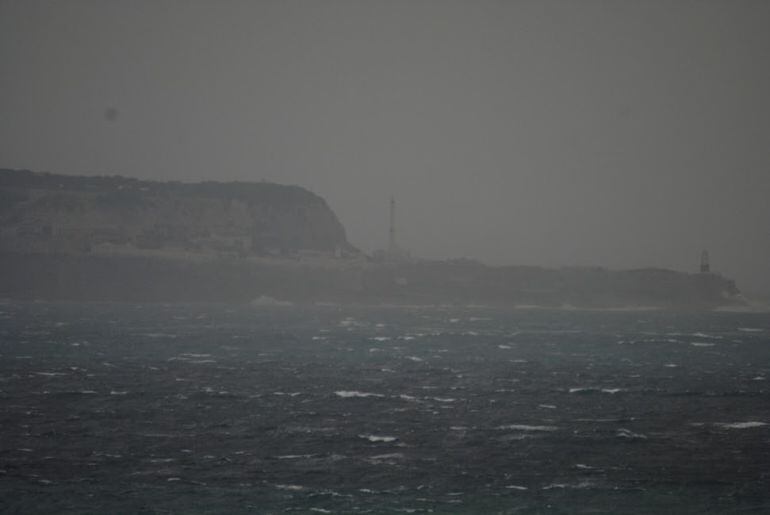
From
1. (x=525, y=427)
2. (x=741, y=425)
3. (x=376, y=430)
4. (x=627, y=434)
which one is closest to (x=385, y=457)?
(x=376, y=430)

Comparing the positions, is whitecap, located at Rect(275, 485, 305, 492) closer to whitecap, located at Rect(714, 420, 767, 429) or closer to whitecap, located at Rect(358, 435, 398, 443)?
whitecap, located at Rect(358, 435, 398, 443)

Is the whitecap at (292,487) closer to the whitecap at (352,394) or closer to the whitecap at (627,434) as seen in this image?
the whitecap at (627,434)

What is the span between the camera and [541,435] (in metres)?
43.8

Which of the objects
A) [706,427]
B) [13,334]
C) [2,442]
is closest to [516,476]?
[706,427]

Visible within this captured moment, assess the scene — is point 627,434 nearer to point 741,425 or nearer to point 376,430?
point 741,425

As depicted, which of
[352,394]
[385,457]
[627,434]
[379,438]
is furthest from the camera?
[352,394]

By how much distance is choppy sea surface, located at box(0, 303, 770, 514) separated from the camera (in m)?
32.6

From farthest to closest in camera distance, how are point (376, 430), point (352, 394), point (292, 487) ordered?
point (352, 394) → point (376, 430) → point (292, 487)

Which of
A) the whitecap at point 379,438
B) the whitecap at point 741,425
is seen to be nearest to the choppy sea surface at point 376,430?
the whitecap at point 379,438

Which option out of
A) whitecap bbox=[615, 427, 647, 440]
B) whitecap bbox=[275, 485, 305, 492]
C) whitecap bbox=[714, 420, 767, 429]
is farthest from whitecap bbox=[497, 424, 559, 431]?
whitecap bbox=[275, 485, 305, 492]

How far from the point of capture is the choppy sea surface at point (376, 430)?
3256 centimetres

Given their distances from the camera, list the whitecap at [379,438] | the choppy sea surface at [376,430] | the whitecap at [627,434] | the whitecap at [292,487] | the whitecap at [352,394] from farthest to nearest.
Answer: the whitecap at [352,394]
the whitecap at [627,434]
the whitecap at [379,438]
the whitecap at [292,487]
the choppy sea surface at [376,430]

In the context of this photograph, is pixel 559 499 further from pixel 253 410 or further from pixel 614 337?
pixel 614 337

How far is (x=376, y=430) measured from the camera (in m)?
44.8
